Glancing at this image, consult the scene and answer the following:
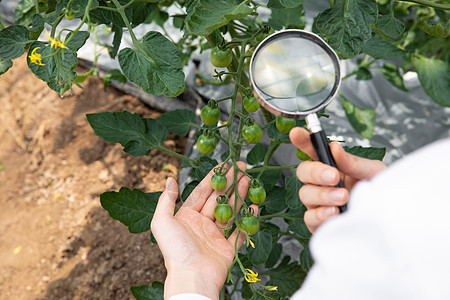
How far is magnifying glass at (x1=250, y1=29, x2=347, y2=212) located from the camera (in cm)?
77

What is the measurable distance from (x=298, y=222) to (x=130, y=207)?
0.47 m

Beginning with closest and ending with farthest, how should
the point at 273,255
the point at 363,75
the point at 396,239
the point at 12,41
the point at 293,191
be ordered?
the point at 396,239
the point at 12,41
the point at 293,191
the point at 273,255
the point at 363,75

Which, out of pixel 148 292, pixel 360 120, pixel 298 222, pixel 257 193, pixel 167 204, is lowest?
pixel 148 292

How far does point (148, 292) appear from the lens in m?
1.12

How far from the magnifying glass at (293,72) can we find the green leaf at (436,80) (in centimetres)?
79

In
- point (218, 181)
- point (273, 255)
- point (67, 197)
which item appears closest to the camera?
point (218, 181)

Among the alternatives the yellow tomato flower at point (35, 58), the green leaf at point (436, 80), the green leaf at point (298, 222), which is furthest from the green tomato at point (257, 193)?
the green leaf at point (436, 80)

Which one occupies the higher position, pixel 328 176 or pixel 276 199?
pixel 328 176

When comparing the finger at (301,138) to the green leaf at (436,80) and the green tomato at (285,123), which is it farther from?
the green leaf at (436,80)

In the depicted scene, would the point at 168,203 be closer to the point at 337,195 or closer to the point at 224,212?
the point at 224,212

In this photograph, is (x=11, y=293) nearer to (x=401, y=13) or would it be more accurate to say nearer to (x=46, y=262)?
(x=46, y=262)

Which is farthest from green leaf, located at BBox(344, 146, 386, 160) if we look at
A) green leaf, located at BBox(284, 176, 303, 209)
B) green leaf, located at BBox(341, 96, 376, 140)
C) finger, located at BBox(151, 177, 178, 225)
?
green leaf, located at BBox(341, 96, 376, 140)

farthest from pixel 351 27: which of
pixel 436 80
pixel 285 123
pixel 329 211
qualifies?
pixel 436 80

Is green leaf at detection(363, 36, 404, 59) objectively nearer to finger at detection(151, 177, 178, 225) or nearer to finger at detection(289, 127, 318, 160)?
finger at detection(289, 127, 318, 160)
